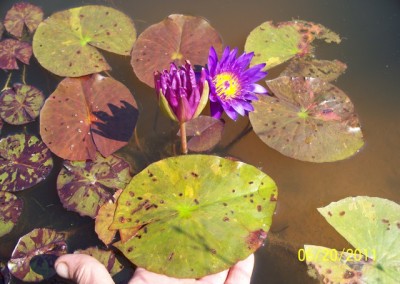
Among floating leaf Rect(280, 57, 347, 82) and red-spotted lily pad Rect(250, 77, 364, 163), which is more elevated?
floating leaf Rect(280, 57, 347, 82)

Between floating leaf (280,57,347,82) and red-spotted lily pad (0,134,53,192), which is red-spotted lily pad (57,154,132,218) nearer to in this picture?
red-spotted lily pad (0,134,53,192)

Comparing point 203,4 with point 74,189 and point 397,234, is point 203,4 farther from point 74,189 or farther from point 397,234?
point 397,234

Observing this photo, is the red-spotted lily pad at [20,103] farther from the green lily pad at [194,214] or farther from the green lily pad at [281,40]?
the green lily pad at [281,40]

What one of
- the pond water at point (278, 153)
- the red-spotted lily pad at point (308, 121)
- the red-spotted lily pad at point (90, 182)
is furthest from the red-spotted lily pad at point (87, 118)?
the red-spotted lily pad at point (308, 121)

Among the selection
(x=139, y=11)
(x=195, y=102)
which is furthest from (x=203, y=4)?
(x=195, y=102)

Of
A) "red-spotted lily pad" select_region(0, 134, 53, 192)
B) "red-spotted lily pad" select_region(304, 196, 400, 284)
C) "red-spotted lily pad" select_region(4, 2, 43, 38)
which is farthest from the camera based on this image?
"red-spotted lily pad" select_region(4, 2, 43, 38)

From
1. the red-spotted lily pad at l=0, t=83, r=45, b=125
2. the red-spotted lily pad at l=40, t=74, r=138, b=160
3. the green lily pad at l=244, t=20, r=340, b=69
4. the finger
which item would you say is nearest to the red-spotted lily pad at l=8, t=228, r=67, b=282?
the red-spotted lily pad at l=40, t=74, r=138, b=160

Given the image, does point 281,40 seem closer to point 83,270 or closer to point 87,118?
point 87,118
